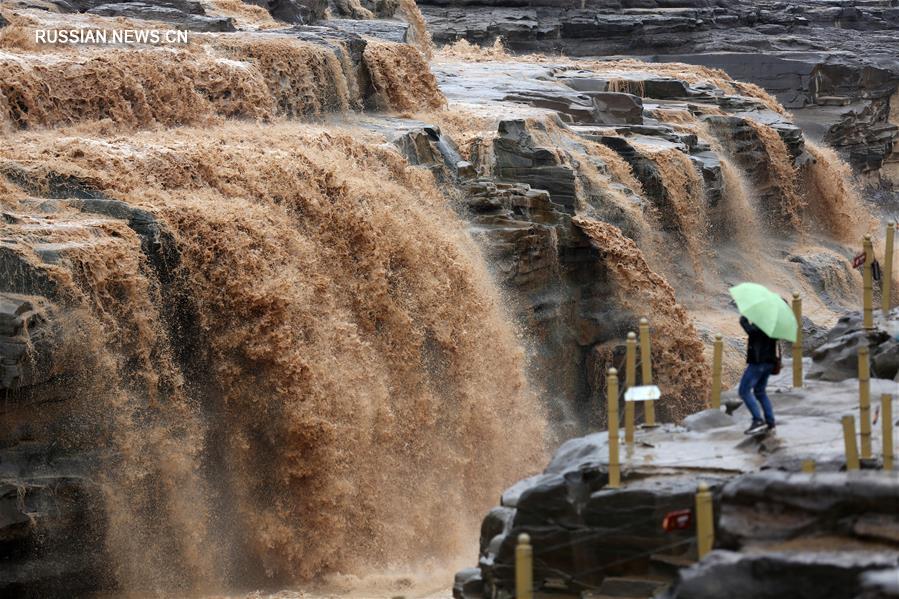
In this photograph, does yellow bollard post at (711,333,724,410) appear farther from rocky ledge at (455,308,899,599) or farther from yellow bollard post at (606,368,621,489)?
yellow bollard post at (606,368,621,489)

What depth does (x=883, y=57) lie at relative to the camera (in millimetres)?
39938

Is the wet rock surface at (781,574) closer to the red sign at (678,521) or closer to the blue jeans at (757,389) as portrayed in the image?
the red sign at (678,521)

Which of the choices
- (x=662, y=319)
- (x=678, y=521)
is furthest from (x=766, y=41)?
(x=678, y=521)

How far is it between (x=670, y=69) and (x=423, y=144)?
19.0 m

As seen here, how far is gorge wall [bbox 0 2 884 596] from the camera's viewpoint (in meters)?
12.6

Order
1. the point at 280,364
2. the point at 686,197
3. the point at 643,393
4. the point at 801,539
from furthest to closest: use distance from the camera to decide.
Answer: the point at 686,197
the point at 280,364
the point at 643,393
the point at 801,539

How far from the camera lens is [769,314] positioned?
1014 centimetres

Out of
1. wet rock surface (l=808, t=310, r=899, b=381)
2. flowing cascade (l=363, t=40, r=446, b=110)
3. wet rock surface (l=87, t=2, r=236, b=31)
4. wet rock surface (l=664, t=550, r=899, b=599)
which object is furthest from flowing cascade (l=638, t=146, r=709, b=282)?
wet rock surface (l=664, t=550, r=899, b=599)

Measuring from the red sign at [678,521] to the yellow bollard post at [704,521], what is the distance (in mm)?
315

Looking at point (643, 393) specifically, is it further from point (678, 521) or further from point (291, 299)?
point (291, 299)

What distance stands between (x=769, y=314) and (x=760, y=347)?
1.02 feet

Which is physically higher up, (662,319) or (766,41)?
(766,41)

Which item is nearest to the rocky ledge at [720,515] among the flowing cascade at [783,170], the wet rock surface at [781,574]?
the wet rock surface at [781,574]

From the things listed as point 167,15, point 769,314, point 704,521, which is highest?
point 167,15
